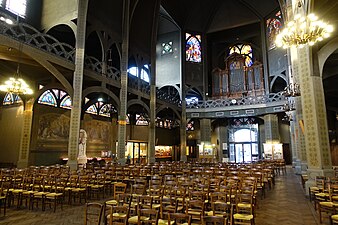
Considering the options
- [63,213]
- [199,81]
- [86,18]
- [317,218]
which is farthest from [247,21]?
[63,213]

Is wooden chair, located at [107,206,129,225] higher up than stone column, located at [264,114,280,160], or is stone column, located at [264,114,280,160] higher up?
stone column, located at [264,114,280,160]

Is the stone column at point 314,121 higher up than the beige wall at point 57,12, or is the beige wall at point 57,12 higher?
the beige wall at point 57,12

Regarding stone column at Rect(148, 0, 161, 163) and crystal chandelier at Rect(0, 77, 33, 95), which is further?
stone column at Rect(148, 0, 161, 163)

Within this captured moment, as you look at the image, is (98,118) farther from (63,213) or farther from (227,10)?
(227,10)

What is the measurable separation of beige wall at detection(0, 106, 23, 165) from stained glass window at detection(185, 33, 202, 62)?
58.8ft

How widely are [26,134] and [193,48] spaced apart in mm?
19810

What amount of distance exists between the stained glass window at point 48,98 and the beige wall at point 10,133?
1.27 meters

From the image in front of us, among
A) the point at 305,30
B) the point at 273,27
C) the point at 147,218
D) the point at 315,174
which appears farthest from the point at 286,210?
the point at 273,27

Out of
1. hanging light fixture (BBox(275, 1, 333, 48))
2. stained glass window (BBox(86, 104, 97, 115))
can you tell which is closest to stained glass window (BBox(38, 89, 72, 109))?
stained glass window (BBox(86, 104, 97, 115))

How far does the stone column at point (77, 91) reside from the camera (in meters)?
12.4

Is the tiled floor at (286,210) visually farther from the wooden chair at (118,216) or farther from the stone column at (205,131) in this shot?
the stone column at (205,131)

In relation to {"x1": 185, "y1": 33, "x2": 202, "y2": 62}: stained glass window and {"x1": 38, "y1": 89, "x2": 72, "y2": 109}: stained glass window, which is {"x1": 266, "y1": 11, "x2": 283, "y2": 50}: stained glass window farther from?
{"x1": 38, "y1": 89, "x2": 72, "y2": 109}: stained glass window

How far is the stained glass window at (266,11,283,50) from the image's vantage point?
24.0 metres

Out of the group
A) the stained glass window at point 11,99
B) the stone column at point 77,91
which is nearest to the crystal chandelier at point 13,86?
the stone column at point 77,91
